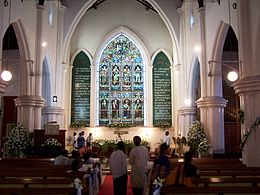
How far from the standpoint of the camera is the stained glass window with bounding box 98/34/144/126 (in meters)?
24.1

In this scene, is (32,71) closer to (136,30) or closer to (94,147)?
(94,147)

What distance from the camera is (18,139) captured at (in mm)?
13719

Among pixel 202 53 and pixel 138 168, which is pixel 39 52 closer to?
pixel 202 53

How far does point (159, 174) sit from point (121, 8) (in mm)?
19759

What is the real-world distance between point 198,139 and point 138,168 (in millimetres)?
8015

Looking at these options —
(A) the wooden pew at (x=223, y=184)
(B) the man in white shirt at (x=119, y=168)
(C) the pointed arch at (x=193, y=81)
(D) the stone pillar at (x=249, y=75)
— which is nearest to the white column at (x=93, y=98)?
(C) the pointed arch at (x=193, y=81)

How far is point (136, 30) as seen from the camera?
24578 millimetres

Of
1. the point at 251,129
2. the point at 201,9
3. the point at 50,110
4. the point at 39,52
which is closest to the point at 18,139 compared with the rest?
the point at 39,52

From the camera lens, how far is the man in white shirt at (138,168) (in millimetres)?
7383

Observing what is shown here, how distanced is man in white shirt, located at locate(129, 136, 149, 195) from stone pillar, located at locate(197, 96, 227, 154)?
7.60 meters

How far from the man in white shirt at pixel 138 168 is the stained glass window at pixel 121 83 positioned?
646 inches

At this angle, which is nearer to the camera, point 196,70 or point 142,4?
point 196,70

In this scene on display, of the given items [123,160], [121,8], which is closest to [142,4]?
[121,8]

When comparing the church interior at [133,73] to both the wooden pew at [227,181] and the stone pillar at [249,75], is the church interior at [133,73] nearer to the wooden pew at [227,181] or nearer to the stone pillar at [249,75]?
the stone pillar at [249,75]
